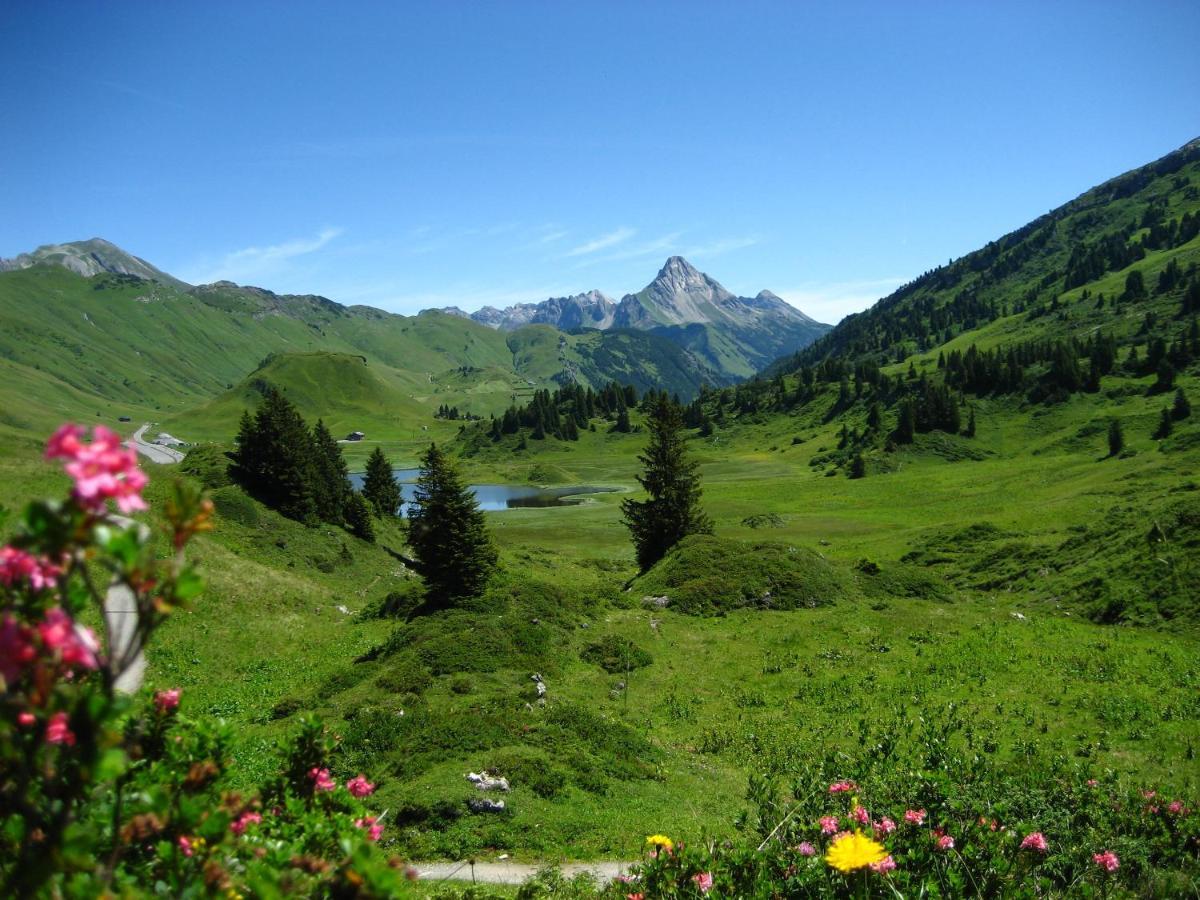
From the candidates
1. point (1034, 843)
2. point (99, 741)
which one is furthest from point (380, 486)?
point (99, 741)

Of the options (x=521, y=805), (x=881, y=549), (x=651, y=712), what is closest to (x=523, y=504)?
(x=881, y=549)

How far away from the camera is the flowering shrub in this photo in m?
2.92

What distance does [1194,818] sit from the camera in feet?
31.4

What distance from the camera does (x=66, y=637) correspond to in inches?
114

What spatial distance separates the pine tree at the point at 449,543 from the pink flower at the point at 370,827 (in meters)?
32.4

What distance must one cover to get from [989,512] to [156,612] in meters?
86.5

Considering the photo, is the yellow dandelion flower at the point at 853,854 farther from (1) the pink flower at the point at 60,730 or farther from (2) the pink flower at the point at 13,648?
(2) the pink flower at the point at 13,648

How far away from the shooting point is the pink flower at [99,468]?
9.11ft

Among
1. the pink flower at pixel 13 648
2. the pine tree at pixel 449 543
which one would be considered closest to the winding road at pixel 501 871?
the pink flower at pixel 13 648

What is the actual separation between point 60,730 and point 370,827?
2.90 metres

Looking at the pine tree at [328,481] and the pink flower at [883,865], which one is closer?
the pink flower at [883,865]

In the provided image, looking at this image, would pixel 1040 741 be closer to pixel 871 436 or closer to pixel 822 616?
pixel 822 616

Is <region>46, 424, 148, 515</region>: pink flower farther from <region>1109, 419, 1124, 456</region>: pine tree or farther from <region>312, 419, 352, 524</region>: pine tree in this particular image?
<region>1109, 419, 1124, 456</region>: pine tree

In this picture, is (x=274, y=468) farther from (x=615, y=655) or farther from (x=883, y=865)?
(x=883, y=865)
